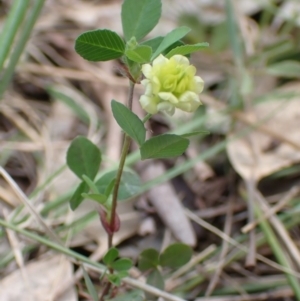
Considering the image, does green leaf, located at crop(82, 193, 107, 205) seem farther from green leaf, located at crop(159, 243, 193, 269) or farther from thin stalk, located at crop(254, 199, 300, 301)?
thin stalk, located at crop(254, 199, 300, 301)

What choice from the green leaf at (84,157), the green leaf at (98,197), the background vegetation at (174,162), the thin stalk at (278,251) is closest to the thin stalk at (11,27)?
the background vegetation at (174,162)

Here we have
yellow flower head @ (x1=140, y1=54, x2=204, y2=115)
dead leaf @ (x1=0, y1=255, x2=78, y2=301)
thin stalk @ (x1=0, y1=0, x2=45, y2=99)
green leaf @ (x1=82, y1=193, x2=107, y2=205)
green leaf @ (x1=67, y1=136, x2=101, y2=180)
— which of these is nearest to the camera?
yellow flower head @ (x1=140, y1=54, x2=204, y2=115)

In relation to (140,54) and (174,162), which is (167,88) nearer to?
(140,54)

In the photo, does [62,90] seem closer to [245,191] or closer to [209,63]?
[209,63]

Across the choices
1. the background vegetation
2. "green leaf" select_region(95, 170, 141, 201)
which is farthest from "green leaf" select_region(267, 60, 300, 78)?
"green leaf" select_region(95, 170, 141, 201)

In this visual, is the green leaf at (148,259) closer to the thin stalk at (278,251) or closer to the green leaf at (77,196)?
the green leaf at (77,196)

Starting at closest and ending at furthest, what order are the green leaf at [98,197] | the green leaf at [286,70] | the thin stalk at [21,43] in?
the green leaf at [98,197] → the thin stalk at [21,43] → the green leaf at [286,70]
